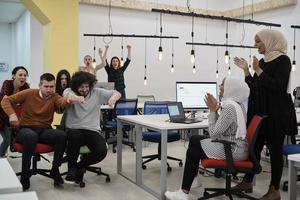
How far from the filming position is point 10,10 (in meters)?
11.3

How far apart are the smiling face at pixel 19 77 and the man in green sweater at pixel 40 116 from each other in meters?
0.71

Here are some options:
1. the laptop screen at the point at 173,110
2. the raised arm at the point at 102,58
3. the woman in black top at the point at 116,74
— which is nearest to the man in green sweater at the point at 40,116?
the laptop screen at the point at 173,110

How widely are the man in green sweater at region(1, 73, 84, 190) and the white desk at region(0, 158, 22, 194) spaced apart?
2.02m

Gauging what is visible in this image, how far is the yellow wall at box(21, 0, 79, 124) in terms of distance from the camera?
23.7 ft

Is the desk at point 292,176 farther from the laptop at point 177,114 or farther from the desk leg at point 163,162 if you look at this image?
the laptop at point 177,114

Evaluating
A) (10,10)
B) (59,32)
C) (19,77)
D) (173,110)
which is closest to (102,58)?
(59,32)

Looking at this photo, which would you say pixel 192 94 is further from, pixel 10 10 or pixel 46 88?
pixel 10 10

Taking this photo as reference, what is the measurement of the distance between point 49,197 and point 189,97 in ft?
6.57

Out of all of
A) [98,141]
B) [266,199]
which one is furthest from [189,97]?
[266,199]

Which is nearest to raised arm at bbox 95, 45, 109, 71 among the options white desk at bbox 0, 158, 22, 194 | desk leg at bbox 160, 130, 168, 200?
desk leg at bbox 160, 130, 168, 200

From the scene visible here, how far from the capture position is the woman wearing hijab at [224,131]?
3.17 m

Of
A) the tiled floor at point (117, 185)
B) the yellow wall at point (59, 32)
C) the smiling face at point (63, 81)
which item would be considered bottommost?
the tiled floor at point (117, 185)

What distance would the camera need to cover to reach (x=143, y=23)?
28.9 ft

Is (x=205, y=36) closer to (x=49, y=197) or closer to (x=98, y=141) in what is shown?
(x=98, y=141)
